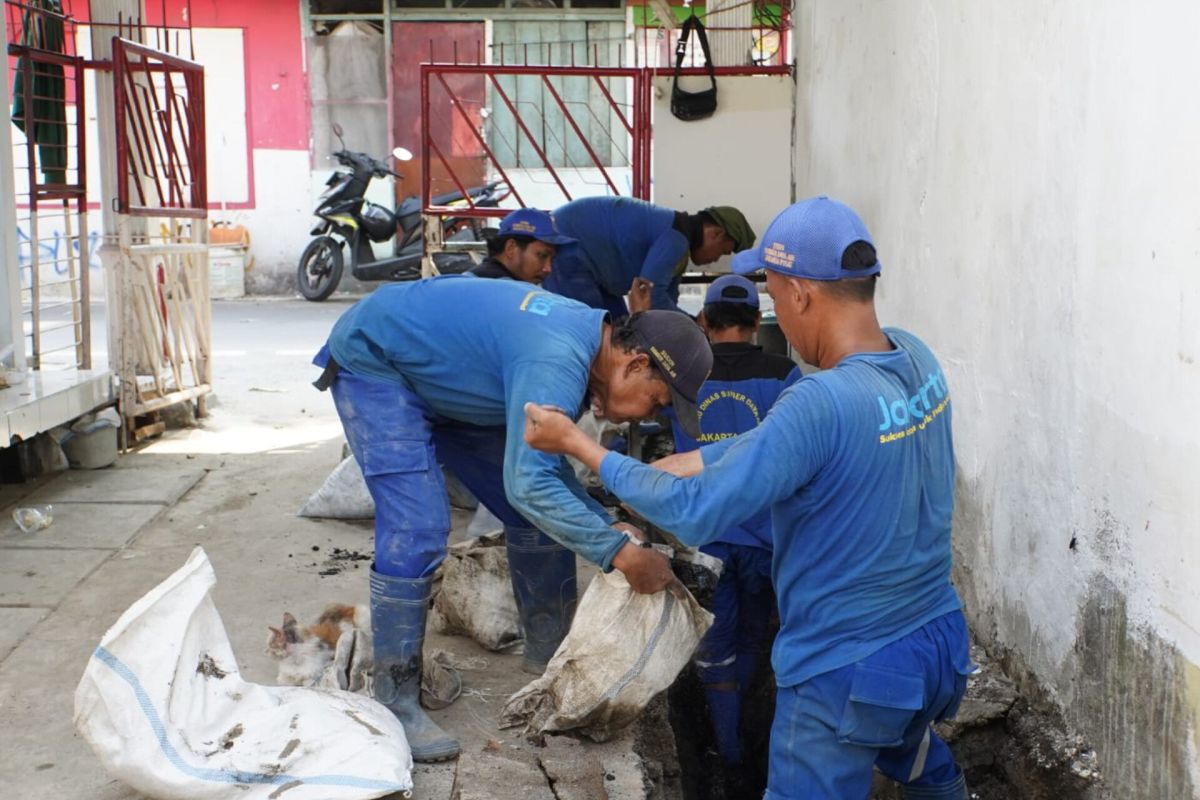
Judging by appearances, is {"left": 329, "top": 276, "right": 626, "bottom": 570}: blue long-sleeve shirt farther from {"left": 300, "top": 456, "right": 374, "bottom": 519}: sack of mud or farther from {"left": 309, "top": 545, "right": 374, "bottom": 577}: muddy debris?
{"left": 300, "top": 456, "right": 374, "bottom": 519}: sack of mud

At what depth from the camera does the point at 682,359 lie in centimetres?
296

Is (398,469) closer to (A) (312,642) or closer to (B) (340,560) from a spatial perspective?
(A) (312,642)

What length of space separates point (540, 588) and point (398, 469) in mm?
757

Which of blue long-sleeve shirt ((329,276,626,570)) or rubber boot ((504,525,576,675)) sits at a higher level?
blue long-sleeve shirt ((329,276,626,570))

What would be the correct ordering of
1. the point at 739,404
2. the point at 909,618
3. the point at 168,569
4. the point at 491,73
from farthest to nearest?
the point at 491,73, the point at 168,569, the point at 739,404, the point at 909,618

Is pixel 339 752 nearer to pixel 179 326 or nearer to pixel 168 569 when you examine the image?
pixel 168 569

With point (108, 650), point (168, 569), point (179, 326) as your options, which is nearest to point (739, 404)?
point (108, 650)

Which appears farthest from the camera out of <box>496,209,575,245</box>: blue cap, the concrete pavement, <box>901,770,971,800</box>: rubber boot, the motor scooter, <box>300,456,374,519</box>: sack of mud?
the motor scooter

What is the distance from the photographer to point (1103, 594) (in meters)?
3.05

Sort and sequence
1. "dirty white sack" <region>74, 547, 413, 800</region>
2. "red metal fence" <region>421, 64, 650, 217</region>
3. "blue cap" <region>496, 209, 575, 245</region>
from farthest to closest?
"red metal fence" <region>421, 64, 650, 217</region> → "blue cap" <region>496, 209, 575, 245</region> → "dirty white sack" <region>74, 547, 413, 800</region>

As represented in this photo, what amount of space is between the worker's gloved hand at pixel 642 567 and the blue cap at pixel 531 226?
8.03 feet

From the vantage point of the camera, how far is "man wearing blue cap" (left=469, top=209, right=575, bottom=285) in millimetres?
5441

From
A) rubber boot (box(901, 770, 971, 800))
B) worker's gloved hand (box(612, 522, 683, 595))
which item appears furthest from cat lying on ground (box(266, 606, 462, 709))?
rubber boot (box(901, 770, 971, 800))

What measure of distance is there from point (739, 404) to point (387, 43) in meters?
12.9
